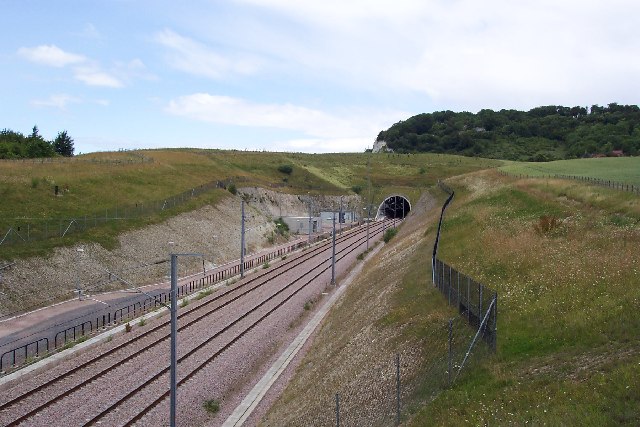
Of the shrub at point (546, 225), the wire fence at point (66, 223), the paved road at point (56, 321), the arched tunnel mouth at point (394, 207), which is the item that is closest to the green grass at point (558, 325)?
the shrub at point (546, 225)

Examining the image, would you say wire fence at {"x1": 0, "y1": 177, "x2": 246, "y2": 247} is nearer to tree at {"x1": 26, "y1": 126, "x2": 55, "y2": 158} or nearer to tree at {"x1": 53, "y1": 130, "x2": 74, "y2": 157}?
tree at {"x1": 26, "y1": 126, "x2": 55, "y2": 158}

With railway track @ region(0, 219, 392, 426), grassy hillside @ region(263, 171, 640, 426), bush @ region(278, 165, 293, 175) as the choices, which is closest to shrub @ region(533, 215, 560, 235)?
grassy hillside @ region(263, 171, 640, 426)

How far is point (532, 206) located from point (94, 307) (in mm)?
32954

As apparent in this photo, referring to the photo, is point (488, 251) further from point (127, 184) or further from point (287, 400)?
point (127, 184)

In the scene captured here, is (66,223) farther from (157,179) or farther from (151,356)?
(157,179)

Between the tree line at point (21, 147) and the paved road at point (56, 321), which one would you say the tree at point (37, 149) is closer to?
the tree line at point (21, 147)

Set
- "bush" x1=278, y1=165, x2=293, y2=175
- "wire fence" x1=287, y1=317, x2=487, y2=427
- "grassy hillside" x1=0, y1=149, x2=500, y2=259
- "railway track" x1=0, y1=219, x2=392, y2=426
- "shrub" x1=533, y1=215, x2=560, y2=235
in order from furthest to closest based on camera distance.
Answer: "bush" x1=278, y1=165, x2=293, y2=175 → "grassy hillside" x1=0, y1=149, x2=500, y2=259 → "shrub" x1=533, y1=215, x2=560, y2=235 → "railway track" x1=0, y1=219, x2=392, y2=426 → "wire fence" x1=287, y1=317, x2=487, y2=427

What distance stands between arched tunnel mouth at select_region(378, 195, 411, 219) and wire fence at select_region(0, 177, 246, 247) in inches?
2430

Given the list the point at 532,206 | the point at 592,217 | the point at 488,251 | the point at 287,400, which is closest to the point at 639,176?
the point at 532,206

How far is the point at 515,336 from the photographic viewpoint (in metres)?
19.8

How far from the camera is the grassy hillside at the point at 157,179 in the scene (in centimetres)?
6288

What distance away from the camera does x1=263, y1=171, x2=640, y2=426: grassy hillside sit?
1477cm

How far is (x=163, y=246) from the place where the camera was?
217 feet

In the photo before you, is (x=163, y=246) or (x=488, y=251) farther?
(x=163, y=246)
